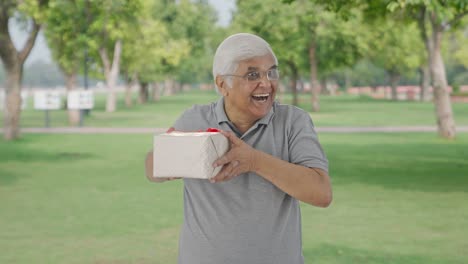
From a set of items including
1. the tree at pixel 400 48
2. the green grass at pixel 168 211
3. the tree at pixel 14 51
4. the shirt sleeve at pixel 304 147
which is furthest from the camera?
the tree at pixel 400 48

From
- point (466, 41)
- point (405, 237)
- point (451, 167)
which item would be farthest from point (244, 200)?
point (466, 41)

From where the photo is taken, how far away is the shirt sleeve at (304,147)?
2684 millimetres

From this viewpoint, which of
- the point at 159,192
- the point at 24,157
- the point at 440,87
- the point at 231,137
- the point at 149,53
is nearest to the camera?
the point at 231,137

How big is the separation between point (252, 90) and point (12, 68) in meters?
21.9

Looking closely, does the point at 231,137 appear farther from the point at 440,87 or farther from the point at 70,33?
the point at 70,33

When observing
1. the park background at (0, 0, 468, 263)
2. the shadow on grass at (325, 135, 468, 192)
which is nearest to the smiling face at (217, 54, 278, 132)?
the park background at (0, 0, 468, 263)

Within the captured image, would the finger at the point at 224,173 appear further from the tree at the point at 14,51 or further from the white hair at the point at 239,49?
the tree at the point at 14,51

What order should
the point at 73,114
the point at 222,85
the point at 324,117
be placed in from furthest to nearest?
the point at 324,117, the point at 73,114, the point at 222,85

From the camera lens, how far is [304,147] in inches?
106

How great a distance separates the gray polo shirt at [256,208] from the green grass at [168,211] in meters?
4.91

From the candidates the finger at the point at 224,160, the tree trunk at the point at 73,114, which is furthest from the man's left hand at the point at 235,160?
the tree trunk at the point at 73,114

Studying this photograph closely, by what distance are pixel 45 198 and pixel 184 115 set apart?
953 cm

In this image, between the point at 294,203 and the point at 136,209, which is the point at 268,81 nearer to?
the point at 294,203

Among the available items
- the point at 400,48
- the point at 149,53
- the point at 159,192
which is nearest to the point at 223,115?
the point at 159,192
